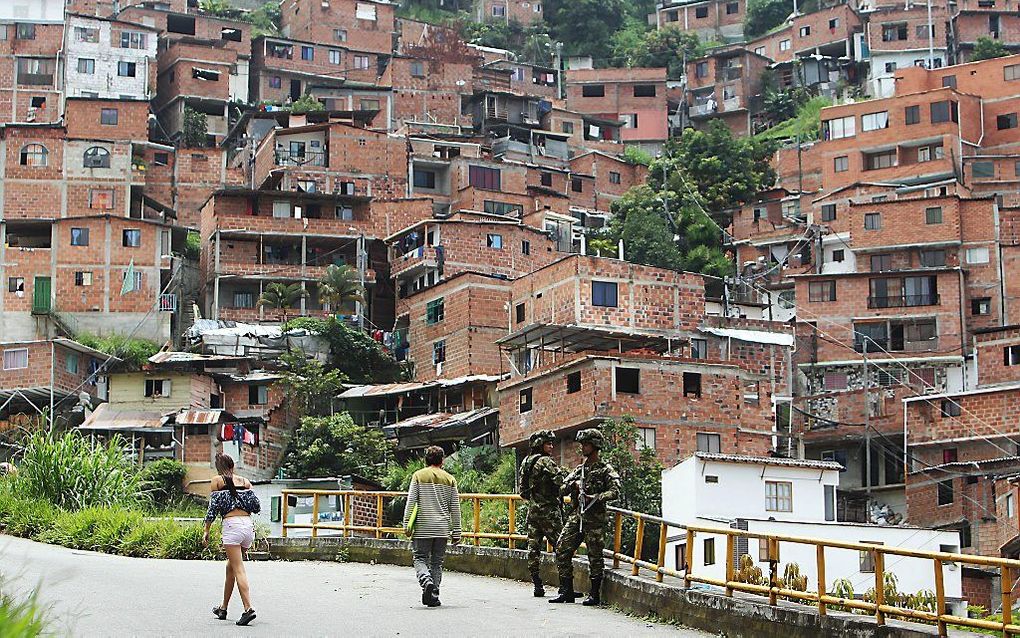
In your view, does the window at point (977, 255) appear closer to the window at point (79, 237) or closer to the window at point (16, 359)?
the window at point (79, 237)

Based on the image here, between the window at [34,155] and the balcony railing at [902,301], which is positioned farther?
the window at [34,155]

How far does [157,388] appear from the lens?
58.9 m

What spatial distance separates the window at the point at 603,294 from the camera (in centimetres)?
5712

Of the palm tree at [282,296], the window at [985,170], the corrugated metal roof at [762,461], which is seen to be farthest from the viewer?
the window at [985,170]

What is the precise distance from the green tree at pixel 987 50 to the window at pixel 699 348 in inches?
1780

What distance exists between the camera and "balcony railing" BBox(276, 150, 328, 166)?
77.3 m

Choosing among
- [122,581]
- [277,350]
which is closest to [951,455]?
[277,350]

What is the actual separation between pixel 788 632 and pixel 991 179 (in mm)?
71169

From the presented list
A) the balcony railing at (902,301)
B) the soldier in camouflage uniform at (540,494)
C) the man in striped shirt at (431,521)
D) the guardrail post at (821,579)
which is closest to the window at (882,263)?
the balcony railing at (902,301)

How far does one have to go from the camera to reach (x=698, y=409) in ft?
166

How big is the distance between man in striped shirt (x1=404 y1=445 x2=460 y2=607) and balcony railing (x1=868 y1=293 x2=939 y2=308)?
53.4 meters

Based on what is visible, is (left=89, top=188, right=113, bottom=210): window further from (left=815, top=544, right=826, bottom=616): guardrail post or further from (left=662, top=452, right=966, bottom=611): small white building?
(left=815, top=544, right=826, bottom=616): guardrail post

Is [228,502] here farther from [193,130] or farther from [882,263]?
[193,130]

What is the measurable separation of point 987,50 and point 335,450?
186 feet
